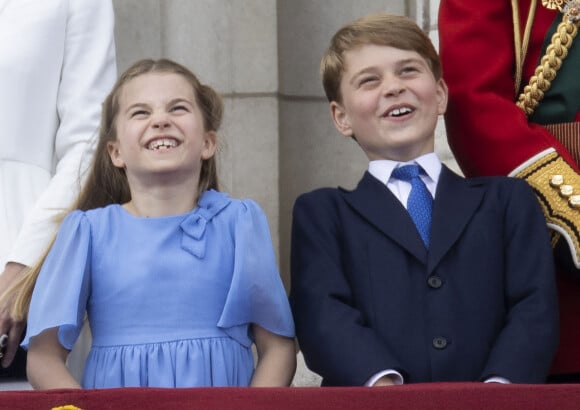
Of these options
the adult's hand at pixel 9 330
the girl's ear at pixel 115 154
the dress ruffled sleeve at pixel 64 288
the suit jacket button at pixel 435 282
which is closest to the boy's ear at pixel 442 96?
the suit jacket button at pixel 435 282

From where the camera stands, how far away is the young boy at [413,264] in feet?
10.2

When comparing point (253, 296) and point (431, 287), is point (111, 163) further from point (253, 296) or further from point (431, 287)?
point (431, 287)

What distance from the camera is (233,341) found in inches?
127

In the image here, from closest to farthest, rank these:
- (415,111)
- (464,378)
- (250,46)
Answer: (464,378) → (415,111) → (250,46)

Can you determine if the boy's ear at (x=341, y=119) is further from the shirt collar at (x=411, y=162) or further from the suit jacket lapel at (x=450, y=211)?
the suit jacket lapel at (x=450, y=211)

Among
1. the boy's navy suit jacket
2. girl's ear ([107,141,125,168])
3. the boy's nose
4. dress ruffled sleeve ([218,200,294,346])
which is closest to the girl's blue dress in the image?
dress ruffled sleeve ([218,200,294,346])

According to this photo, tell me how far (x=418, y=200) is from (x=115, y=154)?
71cm

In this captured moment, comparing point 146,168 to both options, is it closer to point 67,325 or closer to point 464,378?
point 67,325

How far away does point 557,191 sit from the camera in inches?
129

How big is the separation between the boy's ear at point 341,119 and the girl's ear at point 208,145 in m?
0.30

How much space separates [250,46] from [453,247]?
2.26 m

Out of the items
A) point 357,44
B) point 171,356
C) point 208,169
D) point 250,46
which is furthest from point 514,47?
point 250,46

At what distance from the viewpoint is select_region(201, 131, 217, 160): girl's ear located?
11.4 feet

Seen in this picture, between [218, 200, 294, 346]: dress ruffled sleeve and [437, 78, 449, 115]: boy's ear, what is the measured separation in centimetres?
56
